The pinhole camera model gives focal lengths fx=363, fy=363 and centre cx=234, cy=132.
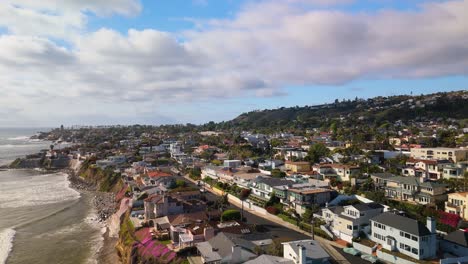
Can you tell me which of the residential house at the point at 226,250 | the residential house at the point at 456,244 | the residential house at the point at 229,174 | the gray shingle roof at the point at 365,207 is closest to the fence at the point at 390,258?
the residential house at the point at 456,244

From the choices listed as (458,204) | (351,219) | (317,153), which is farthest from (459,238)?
(317,153)

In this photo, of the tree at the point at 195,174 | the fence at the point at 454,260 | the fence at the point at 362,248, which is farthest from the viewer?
the tree at the point at 195,174

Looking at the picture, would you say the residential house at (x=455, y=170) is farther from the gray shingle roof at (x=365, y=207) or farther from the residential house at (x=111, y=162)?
the residential house at (x=111, y=162)

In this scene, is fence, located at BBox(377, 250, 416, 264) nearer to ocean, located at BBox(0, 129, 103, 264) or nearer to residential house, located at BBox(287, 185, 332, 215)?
residential house, located at BBox(287, 185, 332, 215)

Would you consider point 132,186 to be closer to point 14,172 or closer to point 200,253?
point 200,253

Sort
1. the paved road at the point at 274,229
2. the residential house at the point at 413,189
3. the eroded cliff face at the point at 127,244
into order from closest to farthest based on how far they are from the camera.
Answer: the eroded cliff face at the point at 127,244 → the paved road at the point at 274,229 → the residential house at the point at 413,189

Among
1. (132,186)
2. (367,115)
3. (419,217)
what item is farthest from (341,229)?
(367,115)

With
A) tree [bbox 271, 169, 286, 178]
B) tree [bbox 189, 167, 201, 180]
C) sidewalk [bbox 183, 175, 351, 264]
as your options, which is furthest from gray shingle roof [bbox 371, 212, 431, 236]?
tree [bbox 189, 167, 201, 180]

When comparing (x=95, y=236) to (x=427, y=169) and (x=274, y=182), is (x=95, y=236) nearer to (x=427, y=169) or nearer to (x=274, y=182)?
(x=274, y=182)
